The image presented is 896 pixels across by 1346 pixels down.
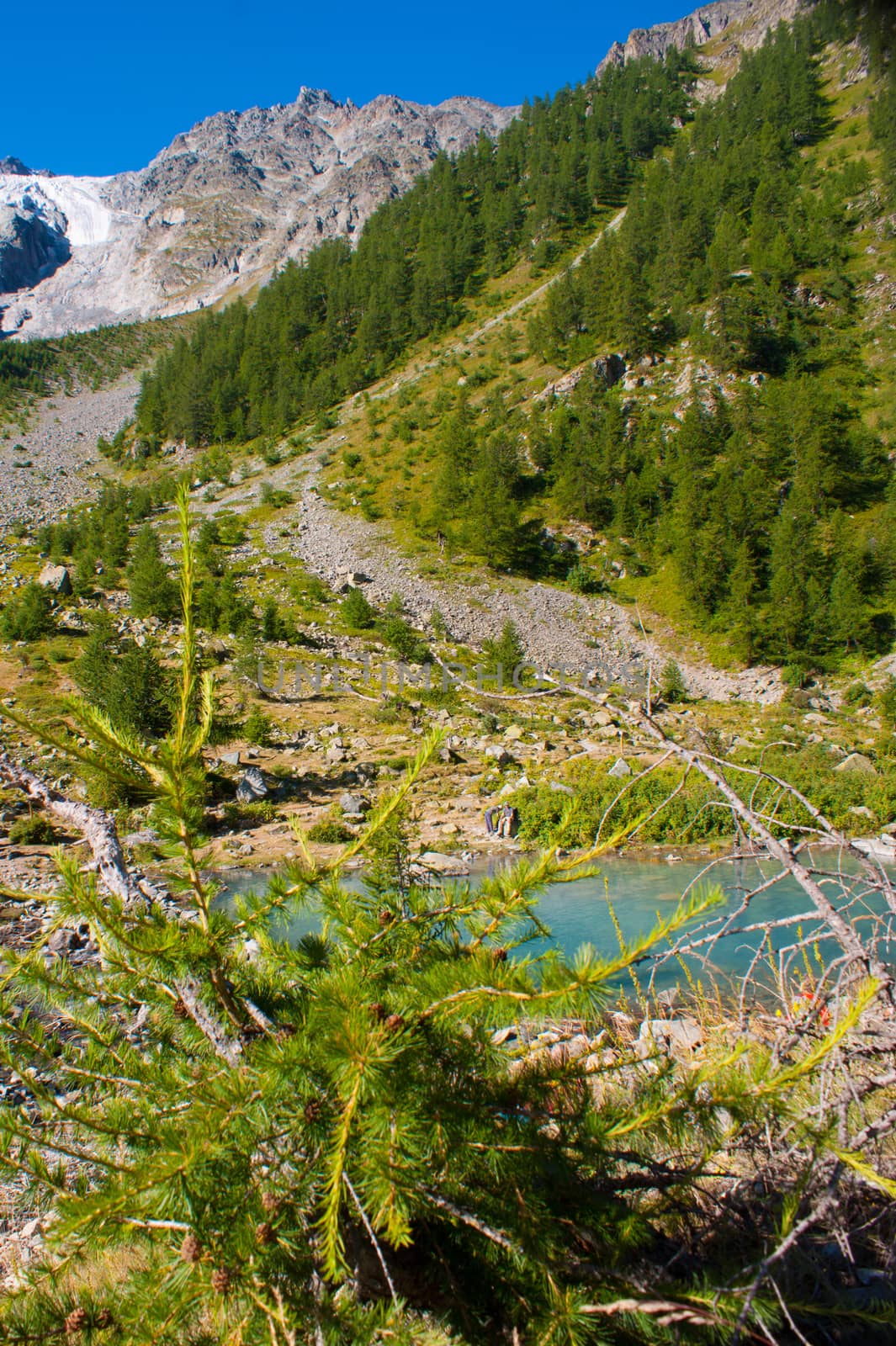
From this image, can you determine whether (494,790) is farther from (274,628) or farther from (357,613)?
(357,613)

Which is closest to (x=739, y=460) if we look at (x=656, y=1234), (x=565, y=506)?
(x=565, y=506)

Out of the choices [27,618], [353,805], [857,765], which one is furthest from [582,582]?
[353,805]

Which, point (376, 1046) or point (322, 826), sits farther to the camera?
point (322, 826)

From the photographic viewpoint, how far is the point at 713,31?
104 metres

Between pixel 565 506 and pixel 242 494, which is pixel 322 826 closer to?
pixel 565 506

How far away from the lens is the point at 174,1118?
115 centimetres

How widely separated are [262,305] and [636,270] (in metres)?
38.5

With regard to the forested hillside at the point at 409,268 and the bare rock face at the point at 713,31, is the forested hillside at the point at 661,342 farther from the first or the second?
the bare rock face at the point at 713,31

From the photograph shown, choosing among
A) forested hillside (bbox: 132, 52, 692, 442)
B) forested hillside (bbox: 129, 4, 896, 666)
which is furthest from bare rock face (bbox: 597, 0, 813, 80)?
forested hillside (bbox: 132, 52, 692, 442)

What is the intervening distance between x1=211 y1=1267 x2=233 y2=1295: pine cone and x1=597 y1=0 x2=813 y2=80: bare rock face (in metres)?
119

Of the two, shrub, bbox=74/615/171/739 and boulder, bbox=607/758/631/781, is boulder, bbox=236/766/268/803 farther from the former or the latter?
boulder, bbox=607/758/631/781

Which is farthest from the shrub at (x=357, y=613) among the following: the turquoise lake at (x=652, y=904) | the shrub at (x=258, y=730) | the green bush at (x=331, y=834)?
the turquoise lake at (x=652, y=904)

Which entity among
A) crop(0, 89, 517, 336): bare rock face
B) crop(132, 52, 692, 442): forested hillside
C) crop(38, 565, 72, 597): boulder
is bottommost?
crop(38, 565, 72, 597): boulder

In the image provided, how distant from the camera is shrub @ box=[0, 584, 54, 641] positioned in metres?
20.2
